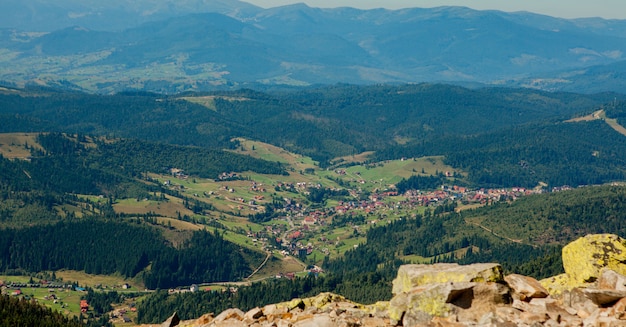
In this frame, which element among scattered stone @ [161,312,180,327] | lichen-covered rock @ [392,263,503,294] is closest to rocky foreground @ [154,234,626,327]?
lichen-covered rock @ [392,263,503,294]

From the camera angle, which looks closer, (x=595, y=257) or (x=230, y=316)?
(x=595, y=257)

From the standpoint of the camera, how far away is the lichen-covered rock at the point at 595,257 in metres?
46.7

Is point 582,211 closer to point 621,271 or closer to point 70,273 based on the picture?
point 70,273

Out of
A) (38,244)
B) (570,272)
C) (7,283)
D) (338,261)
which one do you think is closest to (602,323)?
(570,272)

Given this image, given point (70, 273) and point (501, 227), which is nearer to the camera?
point (70, 273)

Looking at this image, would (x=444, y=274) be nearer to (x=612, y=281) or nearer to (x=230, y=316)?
(x=612, y=281)

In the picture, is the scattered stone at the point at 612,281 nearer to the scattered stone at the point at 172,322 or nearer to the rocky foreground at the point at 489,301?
the rocky foreground at the point at 489,301

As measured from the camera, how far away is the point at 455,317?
4122 centimetres

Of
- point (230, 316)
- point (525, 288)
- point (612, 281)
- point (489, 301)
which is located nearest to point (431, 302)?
point (489, 301)

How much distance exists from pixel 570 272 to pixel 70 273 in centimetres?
14892

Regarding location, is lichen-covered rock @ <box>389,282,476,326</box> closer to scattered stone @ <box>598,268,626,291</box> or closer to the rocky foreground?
the rocky foreground

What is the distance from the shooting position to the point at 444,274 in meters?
45.7

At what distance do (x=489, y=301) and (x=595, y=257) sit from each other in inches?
373

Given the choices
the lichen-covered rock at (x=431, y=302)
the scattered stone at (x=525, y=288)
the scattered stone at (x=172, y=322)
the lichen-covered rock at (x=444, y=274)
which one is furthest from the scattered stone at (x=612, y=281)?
the scattered stone at (x=172, y=322)
